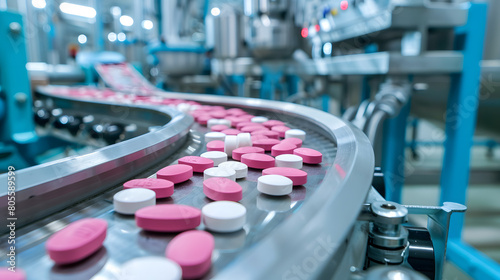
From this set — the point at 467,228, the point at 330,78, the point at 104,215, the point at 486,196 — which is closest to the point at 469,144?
the point at 467,228

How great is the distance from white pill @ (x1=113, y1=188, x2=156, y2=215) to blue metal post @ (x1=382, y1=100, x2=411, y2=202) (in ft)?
4.01

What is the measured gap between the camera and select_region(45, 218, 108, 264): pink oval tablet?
0.25 meters

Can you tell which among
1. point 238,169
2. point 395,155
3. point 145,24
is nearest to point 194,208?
point 238,169

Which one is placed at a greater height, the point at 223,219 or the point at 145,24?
the point at 145,24

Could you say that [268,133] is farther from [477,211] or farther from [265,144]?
[477,211]

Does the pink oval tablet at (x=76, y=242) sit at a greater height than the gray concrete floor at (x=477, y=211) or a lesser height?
greater

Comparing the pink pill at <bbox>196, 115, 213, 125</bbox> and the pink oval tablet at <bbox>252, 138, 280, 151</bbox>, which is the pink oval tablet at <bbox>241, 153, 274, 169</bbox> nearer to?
the pink oval tablet at <bbox>252, 138, 280, 151</bbox>

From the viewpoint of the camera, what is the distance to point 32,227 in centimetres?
33

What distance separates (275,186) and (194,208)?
0.36 feet

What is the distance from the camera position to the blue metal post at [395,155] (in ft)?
4.48

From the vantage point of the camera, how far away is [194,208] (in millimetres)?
316

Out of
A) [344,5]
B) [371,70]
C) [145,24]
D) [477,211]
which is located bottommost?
[477,211]

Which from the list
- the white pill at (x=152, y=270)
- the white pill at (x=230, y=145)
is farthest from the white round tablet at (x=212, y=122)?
the white pill at (x=152, y=270)

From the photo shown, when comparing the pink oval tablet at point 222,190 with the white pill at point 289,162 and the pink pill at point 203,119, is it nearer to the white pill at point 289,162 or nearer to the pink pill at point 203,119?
the white pill at point 289,162
